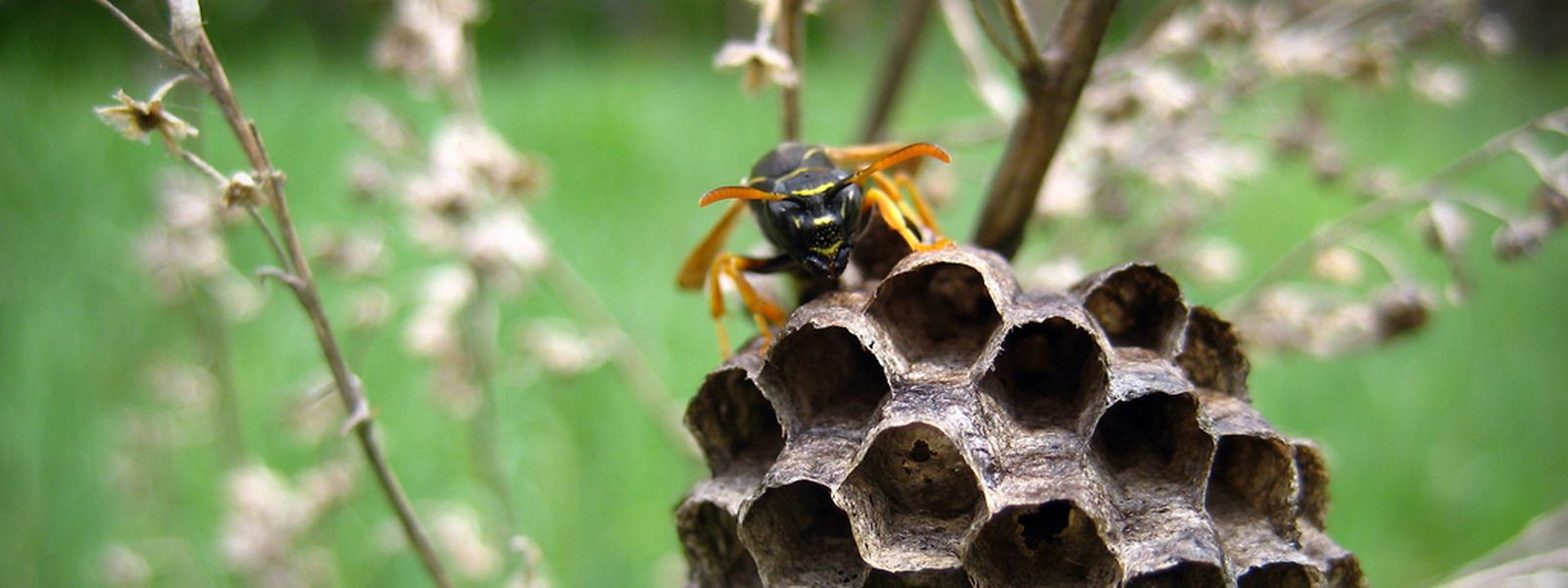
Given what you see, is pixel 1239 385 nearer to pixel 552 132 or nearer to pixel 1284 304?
pixel 1284 304

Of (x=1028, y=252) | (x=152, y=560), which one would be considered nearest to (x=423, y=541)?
(x=1028, y=252)

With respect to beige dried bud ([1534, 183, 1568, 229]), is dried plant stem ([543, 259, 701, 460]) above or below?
above

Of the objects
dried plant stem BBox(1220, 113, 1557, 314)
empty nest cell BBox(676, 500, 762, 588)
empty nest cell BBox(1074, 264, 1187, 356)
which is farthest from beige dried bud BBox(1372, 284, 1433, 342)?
empty nest cell BBox(676, 500, 762, 588)

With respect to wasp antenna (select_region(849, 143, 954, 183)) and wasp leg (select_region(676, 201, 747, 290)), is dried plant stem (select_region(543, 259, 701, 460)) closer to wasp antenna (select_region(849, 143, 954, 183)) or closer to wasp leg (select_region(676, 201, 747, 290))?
wasp leg (select_region(676, 201, 747, 290))

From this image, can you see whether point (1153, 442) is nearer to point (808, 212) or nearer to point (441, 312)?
point (808, 212)

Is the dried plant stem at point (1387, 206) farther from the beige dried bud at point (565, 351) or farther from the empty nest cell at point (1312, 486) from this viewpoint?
the beige dried bud at point (565, 351)
